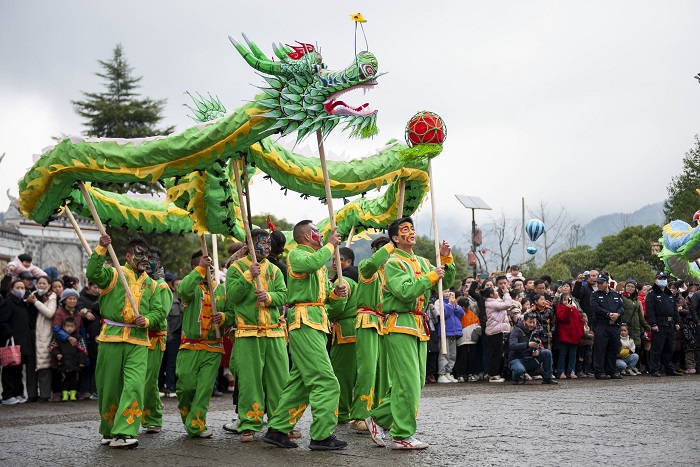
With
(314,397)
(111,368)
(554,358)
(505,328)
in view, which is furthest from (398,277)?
(554,358)

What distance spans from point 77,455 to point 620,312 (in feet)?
37.6

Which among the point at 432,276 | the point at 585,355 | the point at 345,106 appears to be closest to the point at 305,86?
the point at 345,106

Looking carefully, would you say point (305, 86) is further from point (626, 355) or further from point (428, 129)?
point (626, 355)

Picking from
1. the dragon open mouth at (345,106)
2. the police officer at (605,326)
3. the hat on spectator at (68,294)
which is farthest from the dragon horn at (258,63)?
the police officer at (605,326)

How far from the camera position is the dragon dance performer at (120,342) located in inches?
325

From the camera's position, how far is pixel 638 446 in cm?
727

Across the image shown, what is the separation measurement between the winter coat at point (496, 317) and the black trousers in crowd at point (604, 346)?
5.93 ft

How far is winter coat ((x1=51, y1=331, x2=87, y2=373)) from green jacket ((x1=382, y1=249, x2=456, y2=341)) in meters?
6.61

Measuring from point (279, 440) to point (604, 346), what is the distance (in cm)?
999

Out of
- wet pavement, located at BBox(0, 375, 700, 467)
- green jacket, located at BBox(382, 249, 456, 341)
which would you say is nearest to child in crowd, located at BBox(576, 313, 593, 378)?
wet pavement, located at BBox(0, 375, 700, 467)

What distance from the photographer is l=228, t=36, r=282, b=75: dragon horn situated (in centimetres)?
786

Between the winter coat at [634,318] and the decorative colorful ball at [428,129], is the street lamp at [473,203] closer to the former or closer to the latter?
the winter coat at [634,318]

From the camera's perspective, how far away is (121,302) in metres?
8.55

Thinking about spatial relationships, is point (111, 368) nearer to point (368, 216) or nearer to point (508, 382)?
point (368, 216)
